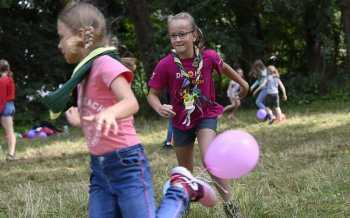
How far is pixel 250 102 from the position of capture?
64.6ft

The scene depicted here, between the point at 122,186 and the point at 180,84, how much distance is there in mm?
1834

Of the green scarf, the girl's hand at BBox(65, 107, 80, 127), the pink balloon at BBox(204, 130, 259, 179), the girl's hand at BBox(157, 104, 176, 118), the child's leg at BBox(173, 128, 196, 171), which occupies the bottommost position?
the child's leg at BBox(173, 128, 196, 171)

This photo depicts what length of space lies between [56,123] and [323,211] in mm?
14177

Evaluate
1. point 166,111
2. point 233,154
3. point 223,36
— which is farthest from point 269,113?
point 233,154

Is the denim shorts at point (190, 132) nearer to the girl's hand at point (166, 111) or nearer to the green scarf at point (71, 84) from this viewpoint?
the girl's hand at point (166, 111)

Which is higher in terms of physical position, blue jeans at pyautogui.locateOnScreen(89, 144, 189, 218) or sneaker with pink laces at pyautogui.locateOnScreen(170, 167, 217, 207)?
blue jeans at pyautogui.locateOnScreen(89, 144, 189, 218)

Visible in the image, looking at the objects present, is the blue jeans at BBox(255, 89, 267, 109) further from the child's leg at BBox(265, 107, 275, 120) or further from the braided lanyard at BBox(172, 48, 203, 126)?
the braided lanyard at BBox(172, 48, 203, 126)

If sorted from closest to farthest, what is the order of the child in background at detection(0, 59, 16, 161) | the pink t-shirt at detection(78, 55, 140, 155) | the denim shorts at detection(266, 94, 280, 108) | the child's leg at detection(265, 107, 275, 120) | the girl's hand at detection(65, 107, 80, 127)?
the pink t-shirt at detection(78, 55, 140, 155), the girl's hand at detection(65, 107, 80, 127), the child in background at detection(0, 59, 16, 161), the child's leg at detection(265, 107, 275, 120), the denim shorts at detection(266, 94, 280, 108)

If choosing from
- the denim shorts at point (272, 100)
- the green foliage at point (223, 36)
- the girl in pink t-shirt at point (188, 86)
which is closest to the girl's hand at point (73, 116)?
the girl in pink t-shirt at point (188, 86)

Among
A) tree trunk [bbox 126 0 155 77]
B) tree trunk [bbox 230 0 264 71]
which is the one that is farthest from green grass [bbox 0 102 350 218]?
tree trunk [bbox 230 0 264 71]

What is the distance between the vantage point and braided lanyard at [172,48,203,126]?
4918 millimetres

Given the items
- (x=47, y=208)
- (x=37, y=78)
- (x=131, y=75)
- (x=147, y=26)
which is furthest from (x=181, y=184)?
(x=37, y=78)

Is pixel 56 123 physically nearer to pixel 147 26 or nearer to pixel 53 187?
pixel 147 26

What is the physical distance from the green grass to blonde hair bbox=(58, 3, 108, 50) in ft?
7.14
